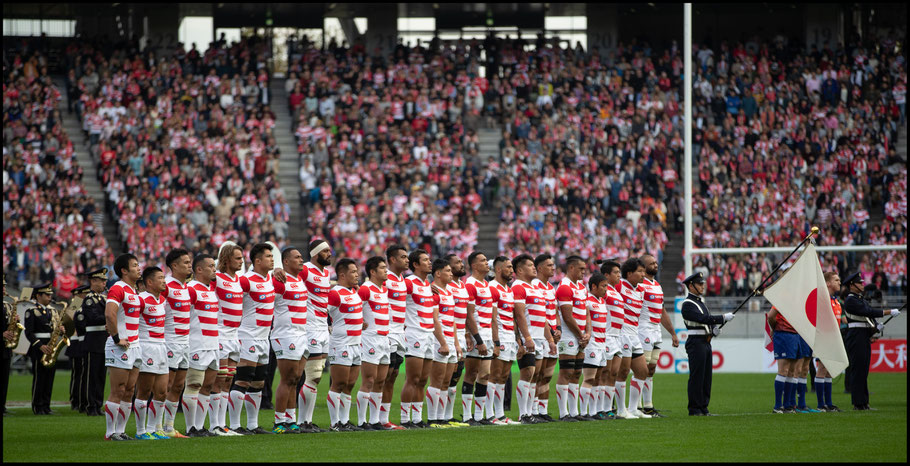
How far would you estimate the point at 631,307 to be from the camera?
16.6 metres

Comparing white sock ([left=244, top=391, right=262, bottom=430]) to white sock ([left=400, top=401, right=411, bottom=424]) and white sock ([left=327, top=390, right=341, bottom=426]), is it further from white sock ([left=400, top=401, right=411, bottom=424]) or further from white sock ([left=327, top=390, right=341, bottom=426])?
white sock ([left=400, top=401, right=411, bottom=424])

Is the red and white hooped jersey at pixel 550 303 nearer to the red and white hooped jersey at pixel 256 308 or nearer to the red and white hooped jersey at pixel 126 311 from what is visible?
the red and white hooped jersey at pixel 256 308

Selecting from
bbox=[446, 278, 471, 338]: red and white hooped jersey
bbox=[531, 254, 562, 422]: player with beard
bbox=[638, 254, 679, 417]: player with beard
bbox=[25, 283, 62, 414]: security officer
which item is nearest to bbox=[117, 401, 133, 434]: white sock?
bbox=[446, 278, 471, 338]: red and white hooped jersey

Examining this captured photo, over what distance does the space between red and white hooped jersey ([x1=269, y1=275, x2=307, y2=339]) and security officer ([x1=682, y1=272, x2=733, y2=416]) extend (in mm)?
5415

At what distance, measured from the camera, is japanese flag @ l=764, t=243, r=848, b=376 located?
16.4 m

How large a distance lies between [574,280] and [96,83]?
25255mm

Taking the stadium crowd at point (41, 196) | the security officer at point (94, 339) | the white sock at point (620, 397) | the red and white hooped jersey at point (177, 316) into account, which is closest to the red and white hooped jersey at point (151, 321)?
the red and white hooped jersey at point (177, 316)

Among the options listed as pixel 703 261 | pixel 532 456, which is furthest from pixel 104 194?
pixel 532 456

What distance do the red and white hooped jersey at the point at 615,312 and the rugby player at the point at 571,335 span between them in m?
0.51

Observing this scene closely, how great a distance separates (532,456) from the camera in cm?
1120

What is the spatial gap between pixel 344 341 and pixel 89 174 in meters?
23.6

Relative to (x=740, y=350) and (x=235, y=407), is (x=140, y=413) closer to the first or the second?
(x=235, y=407)

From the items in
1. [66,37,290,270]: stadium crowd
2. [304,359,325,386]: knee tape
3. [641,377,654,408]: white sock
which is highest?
[66,37,290,270]: stadium crowd

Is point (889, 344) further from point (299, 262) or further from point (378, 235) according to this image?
point (299, 262)
